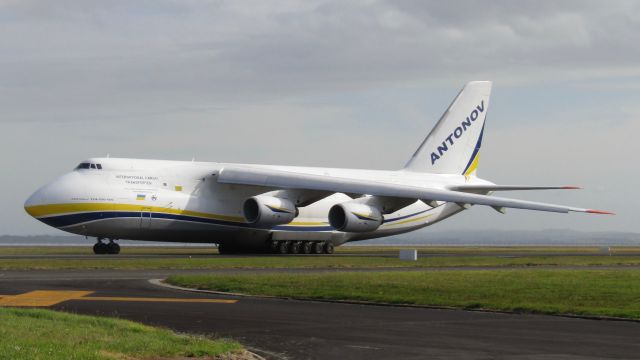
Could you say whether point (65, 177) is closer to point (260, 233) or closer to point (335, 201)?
point (260, 233)

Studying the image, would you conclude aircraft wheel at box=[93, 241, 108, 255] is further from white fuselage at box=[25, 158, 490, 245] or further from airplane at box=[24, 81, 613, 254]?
white fuselage at box=[25, 158, 490, 245]

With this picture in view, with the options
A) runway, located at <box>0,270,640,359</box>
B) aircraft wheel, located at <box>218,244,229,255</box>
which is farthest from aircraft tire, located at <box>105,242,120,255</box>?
runway, located at <box>0,270,640,359</box>

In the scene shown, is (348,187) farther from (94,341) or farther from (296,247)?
(94,341)

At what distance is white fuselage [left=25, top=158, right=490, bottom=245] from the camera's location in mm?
48531

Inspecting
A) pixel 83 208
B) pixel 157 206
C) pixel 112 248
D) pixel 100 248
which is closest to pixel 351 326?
pixel 83 208

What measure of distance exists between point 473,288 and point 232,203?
27973mm

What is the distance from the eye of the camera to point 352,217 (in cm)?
5153

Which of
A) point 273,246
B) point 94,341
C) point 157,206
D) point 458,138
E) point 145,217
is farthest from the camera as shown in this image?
point 458,138

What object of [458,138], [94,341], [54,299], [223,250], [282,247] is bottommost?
[94,341]

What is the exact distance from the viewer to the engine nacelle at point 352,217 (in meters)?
51.6

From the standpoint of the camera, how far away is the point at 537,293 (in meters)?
24.3

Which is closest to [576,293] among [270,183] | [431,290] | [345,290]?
[431,290]

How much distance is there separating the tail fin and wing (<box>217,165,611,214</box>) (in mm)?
11401

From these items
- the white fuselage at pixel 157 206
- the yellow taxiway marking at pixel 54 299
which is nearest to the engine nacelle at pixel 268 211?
the white fuselage at pixel 157 206
